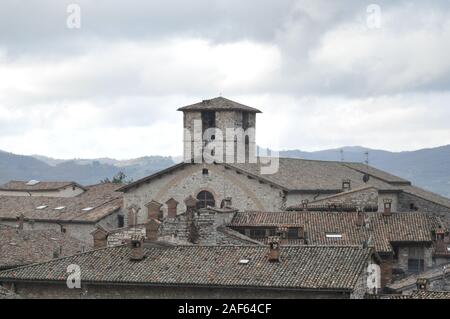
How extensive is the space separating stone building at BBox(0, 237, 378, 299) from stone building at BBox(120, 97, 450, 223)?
808 inches

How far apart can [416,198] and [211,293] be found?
3990cm

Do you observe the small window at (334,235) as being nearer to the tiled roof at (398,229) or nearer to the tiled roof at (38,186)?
the tiled roof at (398,229)

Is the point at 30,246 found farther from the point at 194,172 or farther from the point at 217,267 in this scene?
the point at 194,172

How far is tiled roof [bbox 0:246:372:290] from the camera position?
110 ft

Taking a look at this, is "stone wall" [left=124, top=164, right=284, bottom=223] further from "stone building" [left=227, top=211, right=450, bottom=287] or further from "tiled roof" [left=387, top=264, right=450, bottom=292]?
"tiled roof" [left=387, top=264, right=450, bottom=292]

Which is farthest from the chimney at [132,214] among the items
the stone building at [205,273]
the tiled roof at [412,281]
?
the tiled roof at [412,281]

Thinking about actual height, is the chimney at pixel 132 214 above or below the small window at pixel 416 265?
above

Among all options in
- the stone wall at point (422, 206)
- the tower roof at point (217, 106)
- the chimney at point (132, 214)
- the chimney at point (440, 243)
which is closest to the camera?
the chimney at point (440, 243)

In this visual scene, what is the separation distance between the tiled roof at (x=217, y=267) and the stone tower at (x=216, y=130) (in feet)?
116

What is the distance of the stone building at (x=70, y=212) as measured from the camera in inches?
2677

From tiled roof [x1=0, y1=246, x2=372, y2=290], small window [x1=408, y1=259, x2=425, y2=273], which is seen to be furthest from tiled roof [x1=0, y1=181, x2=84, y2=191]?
tiled roof [x1=0, y1=246, x2=372, y2=290]

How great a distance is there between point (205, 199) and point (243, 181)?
3046 millimetres

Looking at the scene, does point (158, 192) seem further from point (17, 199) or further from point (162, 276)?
point (162, 276)
